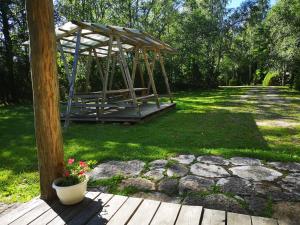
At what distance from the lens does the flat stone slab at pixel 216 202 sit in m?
3.22

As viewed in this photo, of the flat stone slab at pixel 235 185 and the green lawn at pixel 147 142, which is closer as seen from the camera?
the flat stone slab at pixel 235 185

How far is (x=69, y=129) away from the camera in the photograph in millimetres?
8273

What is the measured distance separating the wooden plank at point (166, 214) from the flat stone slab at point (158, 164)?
1633mm

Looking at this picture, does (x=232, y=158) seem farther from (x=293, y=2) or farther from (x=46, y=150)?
(x=293, y=2)

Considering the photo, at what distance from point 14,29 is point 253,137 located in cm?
1608

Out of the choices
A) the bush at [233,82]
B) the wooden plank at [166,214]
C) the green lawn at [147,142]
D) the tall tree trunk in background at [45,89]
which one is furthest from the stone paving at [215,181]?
the bush at [233,82]

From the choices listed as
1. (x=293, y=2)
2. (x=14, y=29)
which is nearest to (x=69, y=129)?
(x=14, y=29)

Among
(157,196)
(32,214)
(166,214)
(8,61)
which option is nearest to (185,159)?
(157,196)

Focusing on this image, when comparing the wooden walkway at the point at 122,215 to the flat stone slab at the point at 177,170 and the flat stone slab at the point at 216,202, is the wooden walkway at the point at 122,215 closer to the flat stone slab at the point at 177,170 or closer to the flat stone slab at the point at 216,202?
the flat stone slab at the point at 216,202

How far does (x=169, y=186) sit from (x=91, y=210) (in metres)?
1.28

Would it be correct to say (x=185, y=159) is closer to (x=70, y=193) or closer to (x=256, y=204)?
(x=256, y=204)

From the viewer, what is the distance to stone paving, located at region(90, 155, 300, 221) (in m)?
3.36

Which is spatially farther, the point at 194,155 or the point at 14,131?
the point at 14,131

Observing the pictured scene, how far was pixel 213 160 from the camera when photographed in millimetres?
4812
